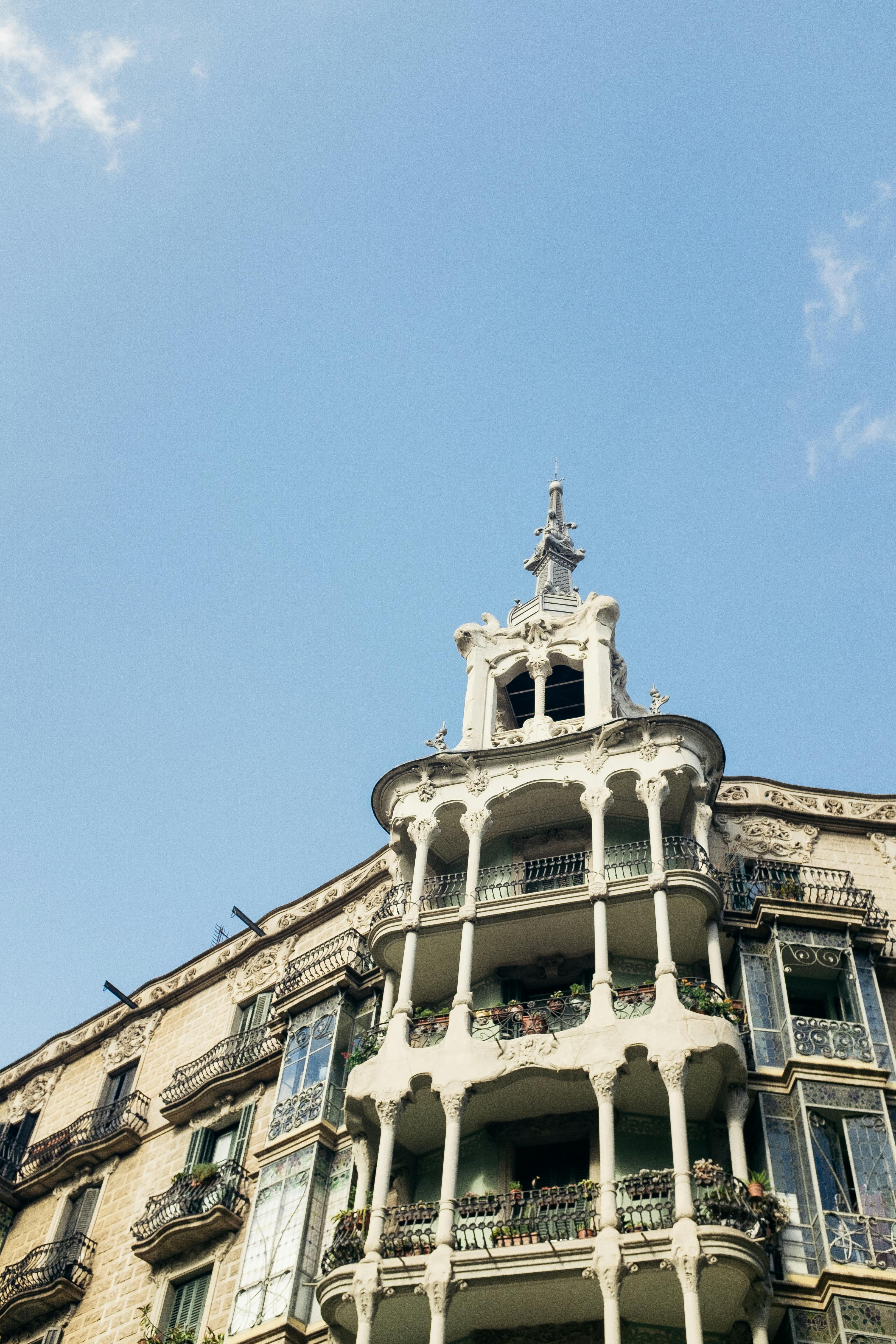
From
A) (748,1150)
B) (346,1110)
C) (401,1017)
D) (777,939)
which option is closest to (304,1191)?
(346,1110)

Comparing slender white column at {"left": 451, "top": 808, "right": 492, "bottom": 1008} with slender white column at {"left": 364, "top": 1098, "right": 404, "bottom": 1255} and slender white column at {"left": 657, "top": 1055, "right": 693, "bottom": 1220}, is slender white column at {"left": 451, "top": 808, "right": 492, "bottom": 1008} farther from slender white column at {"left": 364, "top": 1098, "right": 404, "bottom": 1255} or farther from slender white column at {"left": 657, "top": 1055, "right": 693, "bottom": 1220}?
slender white column at {"left": 657, "top": 1055, "right": 693, "bottom": 1220}

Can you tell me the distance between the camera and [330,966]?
29.2 metres

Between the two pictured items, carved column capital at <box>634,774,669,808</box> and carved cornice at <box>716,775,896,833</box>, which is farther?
carved cornice at <box>716,775,896,833</box>

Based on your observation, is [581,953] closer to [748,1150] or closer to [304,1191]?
[748,1150]

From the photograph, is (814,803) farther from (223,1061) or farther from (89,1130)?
(89,1130)

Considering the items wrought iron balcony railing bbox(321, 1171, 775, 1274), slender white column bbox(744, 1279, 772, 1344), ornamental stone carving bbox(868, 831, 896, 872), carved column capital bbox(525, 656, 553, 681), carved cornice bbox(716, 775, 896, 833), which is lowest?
slender white column bbox(744, 1279, 772, 1344)

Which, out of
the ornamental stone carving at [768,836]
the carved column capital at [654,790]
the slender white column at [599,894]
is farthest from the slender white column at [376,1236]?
the ornamental stone carving at [768,836]

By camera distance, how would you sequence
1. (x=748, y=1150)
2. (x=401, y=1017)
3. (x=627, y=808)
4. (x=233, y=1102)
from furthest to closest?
1. (x=233, y=1102)
2. (x=627, y=808)
3. (x=401, y=1017)
4. (x=748, y=1150)

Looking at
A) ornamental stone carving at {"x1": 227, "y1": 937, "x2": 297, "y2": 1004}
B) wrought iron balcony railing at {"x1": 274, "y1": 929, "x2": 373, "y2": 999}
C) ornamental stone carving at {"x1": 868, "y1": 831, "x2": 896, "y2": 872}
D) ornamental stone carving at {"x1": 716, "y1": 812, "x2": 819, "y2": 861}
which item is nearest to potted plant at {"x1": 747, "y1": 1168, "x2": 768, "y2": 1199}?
ornamental stone carving at {"x1": 716, "y1": 812, "x2": 819, "y2": 861}

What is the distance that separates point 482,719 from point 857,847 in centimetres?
809

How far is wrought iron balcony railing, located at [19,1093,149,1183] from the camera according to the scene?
31.1 metres

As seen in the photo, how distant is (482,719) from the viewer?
29281 millimetres

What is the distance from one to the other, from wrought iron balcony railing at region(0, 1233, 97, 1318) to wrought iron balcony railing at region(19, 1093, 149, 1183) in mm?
2124

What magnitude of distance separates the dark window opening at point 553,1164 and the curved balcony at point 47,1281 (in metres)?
11.1
